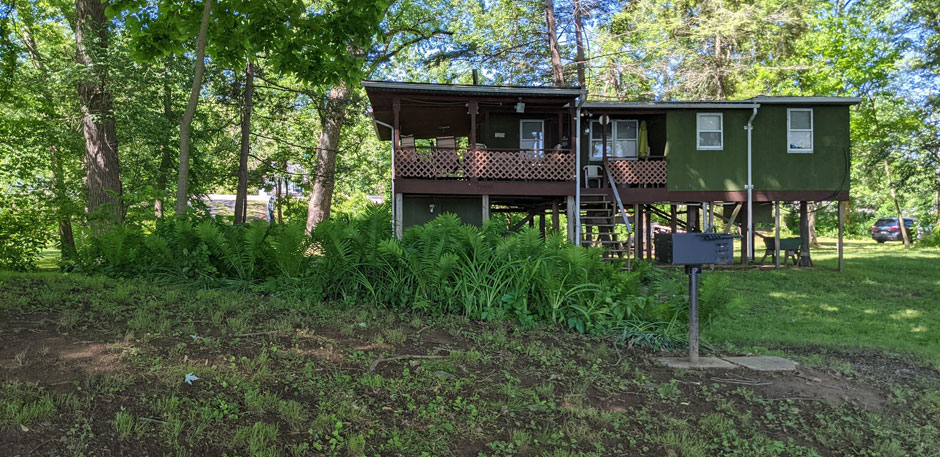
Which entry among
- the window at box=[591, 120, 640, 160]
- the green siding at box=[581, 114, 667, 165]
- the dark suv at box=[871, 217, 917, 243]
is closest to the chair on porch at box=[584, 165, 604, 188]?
the green siding at box=[581, 114, 667, 165]

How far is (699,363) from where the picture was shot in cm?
515

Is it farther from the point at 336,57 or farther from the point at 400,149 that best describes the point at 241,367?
the point at 400,149

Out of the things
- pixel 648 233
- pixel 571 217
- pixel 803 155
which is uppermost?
pixel 803 155

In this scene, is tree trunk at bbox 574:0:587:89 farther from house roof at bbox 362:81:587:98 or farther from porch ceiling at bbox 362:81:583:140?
house roof at bbox 362:81:587:98

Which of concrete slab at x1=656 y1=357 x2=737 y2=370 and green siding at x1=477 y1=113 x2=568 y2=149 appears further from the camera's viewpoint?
green siding at x1=477 y1=113 x2=568 y2=149

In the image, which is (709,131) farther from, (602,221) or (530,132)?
(530,132)

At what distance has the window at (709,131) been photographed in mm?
16453

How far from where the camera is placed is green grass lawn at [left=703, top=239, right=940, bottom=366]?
23.0ft

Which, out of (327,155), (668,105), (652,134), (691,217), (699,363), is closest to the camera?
(699,363)

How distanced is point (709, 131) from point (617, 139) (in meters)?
2.49

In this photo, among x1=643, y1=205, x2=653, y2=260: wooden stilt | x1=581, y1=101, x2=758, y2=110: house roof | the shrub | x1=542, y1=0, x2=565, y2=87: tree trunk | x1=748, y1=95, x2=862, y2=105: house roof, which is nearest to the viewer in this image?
the shrub

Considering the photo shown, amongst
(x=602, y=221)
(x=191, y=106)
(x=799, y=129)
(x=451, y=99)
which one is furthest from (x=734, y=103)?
(x=191, y=106)

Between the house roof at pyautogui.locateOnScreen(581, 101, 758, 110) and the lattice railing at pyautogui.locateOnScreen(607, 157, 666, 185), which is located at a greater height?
the house roof at pyautogui.locateOnScreen(581, 101, 758, 110)

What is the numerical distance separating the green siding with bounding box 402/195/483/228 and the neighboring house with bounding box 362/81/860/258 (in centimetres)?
3
